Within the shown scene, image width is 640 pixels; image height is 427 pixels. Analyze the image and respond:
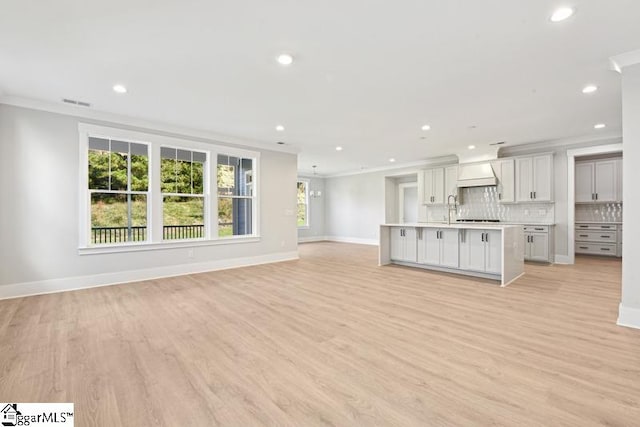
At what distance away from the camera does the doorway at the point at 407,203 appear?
10094mm

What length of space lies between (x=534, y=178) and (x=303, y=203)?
23.8 feet

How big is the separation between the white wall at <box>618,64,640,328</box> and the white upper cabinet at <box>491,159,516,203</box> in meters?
4.17

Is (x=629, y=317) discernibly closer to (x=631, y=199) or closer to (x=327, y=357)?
(x=631, y=199)

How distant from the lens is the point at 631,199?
2822mm

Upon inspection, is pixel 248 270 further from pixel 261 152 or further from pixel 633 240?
pixel 633 240

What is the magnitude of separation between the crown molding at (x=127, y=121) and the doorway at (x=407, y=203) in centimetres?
507

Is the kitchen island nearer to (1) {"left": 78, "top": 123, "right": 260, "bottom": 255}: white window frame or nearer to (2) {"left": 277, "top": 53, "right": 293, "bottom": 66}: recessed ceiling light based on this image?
(1) {"left": 78, "top": 123, "right": 260, "bottom": 255}: white window frame

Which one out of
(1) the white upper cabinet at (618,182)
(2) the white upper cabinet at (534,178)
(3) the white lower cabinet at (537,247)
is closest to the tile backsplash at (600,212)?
(1) the white upper cabinet at (618,182)

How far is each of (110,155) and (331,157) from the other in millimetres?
5224

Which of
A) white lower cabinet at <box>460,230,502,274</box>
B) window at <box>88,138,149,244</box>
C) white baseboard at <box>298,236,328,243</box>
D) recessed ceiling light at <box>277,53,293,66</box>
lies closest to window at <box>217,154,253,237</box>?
window at <box>88,138,149,244</box>

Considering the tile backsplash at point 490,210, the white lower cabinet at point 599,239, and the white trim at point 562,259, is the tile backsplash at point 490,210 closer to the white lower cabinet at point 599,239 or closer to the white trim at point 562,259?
the white trim at point 562,259

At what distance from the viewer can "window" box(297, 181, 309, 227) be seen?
11289 mm

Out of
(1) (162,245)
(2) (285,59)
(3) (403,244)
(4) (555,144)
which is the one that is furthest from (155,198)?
(4) (555,144)

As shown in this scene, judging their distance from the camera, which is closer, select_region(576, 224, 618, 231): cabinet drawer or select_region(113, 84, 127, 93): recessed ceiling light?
select_region(113, 84, 127, 93): recessed ceiling light
